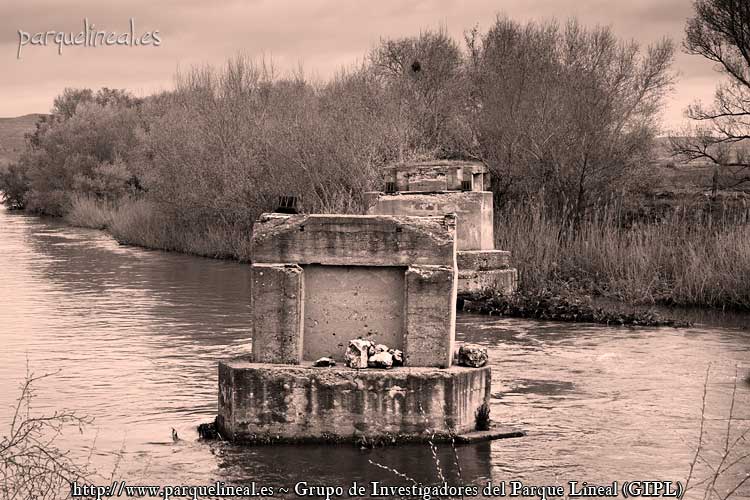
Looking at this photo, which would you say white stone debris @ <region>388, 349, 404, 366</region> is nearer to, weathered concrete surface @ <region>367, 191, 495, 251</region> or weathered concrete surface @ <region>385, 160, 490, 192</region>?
weathered concrete surface @ <region>367, 191, 495, 251</region>

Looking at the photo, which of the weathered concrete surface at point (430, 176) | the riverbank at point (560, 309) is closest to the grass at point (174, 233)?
the weathered concrete surface at point (430, 176)

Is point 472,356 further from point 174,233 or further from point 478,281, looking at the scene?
point 174,233

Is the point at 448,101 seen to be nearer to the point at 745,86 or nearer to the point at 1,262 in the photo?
the point at 745,86

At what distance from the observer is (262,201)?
30.6 meters

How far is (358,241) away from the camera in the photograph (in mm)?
9539

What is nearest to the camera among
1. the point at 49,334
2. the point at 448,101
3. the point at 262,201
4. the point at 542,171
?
the point at 49,334

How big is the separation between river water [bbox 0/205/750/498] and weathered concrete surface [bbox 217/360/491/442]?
0.20m

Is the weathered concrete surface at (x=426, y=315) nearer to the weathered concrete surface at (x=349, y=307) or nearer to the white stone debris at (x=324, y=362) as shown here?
the weathered concrete surface at (x=349, y=307)

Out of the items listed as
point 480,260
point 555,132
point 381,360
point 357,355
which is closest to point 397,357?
point 381,360

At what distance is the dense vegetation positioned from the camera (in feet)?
67.3

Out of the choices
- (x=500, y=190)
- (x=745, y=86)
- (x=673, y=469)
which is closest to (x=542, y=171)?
(x=500, y=190)

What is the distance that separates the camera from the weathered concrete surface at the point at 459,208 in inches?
720

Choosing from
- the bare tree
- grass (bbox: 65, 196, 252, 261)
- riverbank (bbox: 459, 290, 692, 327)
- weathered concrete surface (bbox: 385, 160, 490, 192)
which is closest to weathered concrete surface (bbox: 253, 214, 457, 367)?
the bare tree

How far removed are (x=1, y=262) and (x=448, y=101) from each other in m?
14.7
